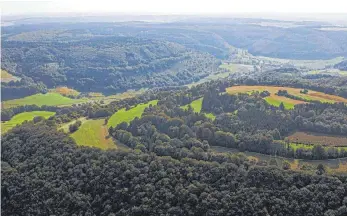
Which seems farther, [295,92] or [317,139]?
[295,92]

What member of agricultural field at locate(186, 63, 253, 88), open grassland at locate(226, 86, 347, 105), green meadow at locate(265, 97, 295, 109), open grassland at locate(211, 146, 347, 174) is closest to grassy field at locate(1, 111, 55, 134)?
open grassland at locate(226, 86, 347, 105)

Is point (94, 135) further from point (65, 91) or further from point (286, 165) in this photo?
point (65, 91)

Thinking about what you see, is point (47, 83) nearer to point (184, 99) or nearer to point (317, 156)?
point (184, 99)

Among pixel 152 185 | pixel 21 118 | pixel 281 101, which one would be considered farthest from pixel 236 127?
pixel 21 118

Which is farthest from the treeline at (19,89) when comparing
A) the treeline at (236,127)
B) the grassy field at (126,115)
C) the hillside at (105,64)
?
the treeline at (236,127)

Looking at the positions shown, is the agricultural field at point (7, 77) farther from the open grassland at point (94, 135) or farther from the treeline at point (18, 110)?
the open grassland at point (94, 135)

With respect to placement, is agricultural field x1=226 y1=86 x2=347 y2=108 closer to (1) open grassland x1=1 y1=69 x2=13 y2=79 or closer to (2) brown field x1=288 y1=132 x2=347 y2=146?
(2) brown field x1=288 y1=132 x2=347 y2=146
